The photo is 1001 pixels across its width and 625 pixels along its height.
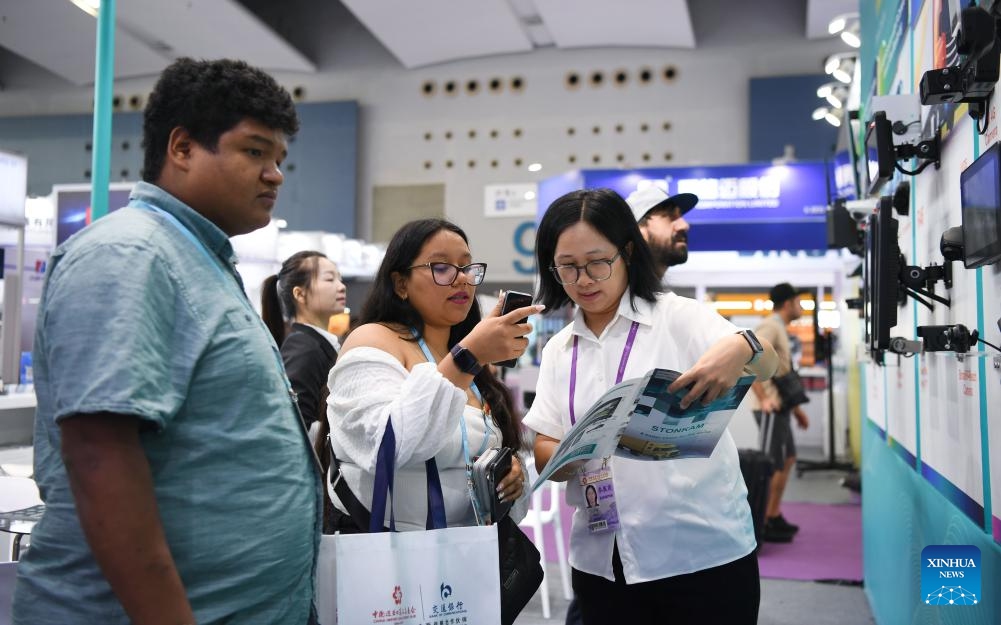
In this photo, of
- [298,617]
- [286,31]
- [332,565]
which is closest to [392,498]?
[332,565]

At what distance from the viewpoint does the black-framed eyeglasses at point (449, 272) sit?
168 cm

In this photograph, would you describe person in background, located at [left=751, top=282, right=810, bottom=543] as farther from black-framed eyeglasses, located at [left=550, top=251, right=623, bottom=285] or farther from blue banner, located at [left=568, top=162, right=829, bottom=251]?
black-framed eyeglasses, located at [left=550, top=251, right=623, bottom=285]

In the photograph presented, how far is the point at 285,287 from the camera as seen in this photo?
3.36 metres

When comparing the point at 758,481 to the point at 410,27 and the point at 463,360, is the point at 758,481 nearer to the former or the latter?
the point at 463,360

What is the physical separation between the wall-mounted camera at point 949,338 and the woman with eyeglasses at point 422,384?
33.2 inches

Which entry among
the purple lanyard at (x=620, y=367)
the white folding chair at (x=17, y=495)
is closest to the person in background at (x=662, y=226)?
the purple lanyard at (x=620, y=367)

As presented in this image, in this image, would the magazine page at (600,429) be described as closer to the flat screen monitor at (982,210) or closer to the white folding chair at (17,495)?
the flat screen monitor at (982,210)

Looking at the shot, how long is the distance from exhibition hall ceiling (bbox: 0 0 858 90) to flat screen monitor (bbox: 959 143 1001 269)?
375 inches

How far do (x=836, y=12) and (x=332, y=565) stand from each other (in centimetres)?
1086

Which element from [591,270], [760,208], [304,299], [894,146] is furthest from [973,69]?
[760,208]

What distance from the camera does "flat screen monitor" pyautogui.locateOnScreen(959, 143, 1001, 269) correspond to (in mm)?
1397

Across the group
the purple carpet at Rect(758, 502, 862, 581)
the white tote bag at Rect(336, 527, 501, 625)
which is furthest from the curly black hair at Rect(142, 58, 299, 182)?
the purple carpet at Rect(758, 502, 862, 581)

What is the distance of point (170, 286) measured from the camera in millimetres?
994

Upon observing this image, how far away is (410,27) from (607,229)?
1048 centimetres
